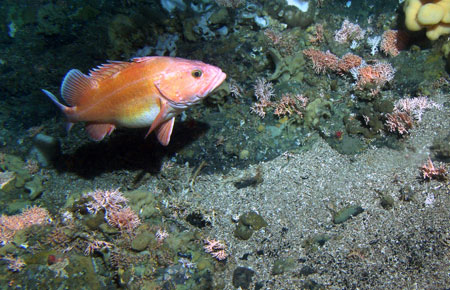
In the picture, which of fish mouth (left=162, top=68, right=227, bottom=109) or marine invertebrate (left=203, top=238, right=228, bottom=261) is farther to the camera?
marine invertebrate (left=203, top=238, right=228, bottom=261)

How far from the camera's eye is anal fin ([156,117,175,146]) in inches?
132

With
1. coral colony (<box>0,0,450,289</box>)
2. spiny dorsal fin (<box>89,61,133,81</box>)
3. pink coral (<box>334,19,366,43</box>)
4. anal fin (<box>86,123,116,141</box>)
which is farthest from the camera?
pink coral (<box>334,19,366,43</box>)

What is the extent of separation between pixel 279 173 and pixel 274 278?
5.71ft

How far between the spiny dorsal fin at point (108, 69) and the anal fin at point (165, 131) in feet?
2.89

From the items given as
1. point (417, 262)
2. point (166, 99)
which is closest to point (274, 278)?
point (417, 262)

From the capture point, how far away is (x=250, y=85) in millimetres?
5098

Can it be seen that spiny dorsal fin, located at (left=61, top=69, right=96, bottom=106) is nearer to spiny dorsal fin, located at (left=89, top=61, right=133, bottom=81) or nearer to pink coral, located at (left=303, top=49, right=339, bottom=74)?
spiny dorsal fin, located at (left=89, top=61, right=133, bottom=81)

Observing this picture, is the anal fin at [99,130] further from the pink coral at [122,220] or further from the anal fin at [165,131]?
the pink coral at [122,220]

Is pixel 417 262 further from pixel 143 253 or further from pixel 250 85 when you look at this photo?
pixel 250 85

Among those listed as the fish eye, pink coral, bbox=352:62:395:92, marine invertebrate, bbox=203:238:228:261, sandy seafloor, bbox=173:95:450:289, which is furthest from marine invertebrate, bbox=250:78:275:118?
marine invertebrate, bbox=203:238:228:261

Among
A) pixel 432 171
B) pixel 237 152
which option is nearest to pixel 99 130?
pixel 237 152

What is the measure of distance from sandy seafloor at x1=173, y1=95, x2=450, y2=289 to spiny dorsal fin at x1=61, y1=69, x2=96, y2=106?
235 centimetres

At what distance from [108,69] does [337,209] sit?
373cm

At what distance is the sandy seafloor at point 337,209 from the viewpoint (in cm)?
286
